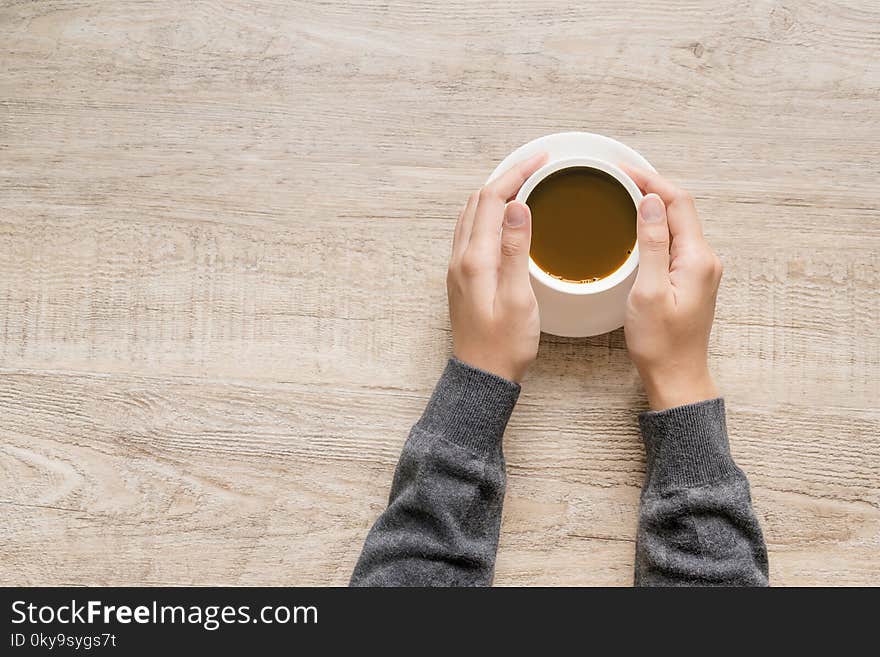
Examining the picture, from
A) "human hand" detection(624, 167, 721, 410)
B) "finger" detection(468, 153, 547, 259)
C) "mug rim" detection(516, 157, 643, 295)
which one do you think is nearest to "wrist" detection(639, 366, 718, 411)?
"human hand" detection(624, 167, 721, 410)

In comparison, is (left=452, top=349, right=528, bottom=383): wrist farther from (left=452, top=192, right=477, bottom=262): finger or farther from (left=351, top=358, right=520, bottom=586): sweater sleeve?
(left=452, top=192, right=477, bottom=262): finger

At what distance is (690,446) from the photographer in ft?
2.85

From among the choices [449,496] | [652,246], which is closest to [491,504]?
[449,496]

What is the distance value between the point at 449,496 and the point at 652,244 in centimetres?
33

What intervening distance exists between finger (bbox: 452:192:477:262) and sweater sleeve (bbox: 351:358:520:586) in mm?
120

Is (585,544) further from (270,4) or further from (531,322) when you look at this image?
(270,4)

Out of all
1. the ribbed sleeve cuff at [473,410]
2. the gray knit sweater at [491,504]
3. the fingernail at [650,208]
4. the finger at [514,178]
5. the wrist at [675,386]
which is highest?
the finger at [514,178]

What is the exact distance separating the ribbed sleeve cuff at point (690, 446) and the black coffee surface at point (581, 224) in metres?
0.17

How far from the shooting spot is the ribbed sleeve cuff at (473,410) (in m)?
0.87

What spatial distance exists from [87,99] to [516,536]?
2.25 ft

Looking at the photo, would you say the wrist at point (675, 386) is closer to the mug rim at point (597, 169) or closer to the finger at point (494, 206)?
the mug rim at point (597, 169)

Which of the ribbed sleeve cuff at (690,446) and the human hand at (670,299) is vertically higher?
the human hand at (670,299)

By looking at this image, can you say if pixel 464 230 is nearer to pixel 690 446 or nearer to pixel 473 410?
pixel 473 410

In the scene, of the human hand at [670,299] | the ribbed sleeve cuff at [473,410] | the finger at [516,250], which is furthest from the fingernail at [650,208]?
the ribbed sleeve cuff at [473,410]
